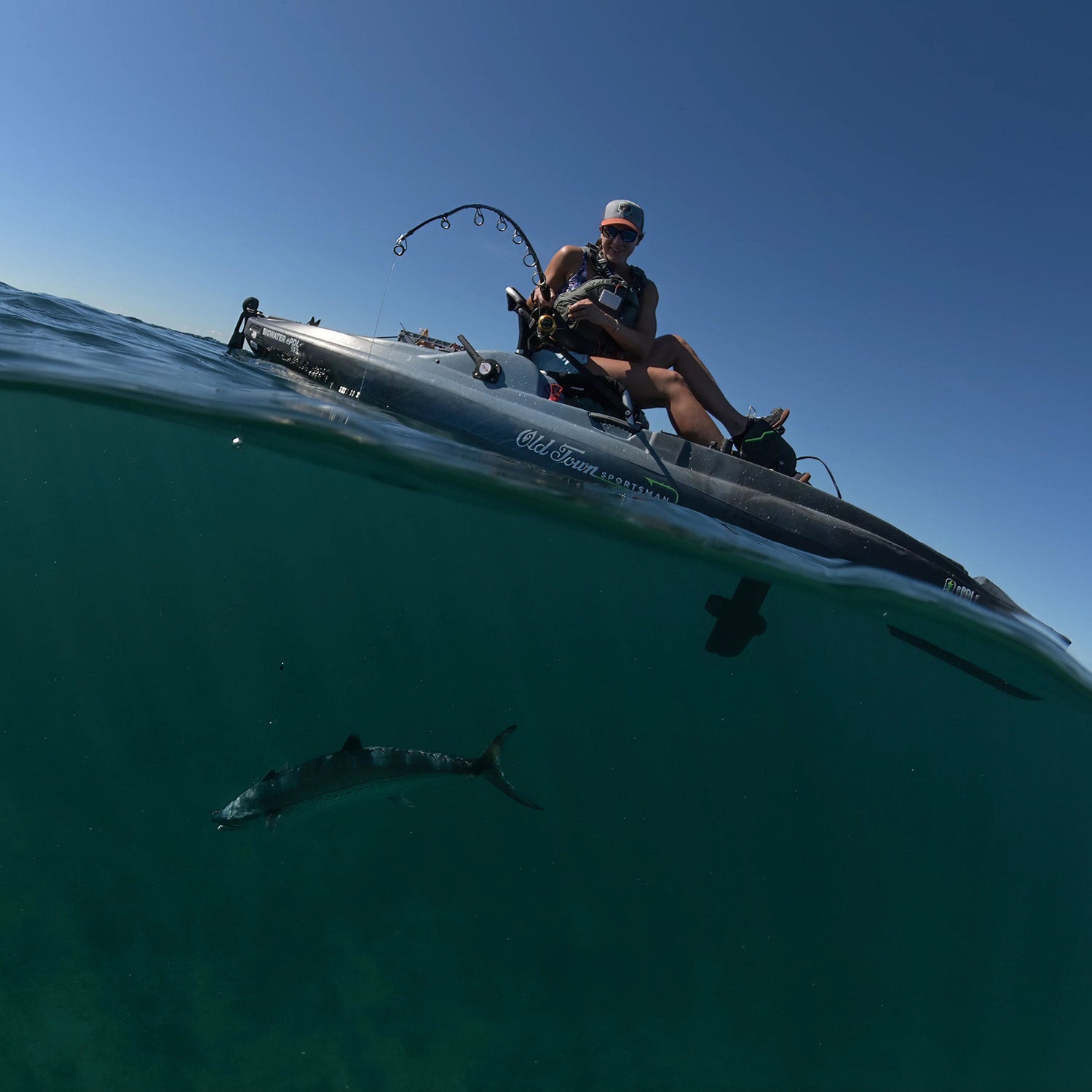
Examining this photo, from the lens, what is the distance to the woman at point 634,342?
23.1 ft

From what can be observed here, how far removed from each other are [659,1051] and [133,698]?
41.0 feet

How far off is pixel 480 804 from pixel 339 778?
6883 millimetres

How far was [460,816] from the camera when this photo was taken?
1080cm

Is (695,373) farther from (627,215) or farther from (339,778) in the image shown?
(339,778)

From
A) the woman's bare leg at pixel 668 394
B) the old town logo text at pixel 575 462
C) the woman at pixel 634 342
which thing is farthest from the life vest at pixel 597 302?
the old town logo text at pixel 575 462

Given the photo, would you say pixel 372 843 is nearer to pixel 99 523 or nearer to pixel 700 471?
pixel 700 471

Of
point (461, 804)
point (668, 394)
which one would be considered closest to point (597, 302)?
point (668, 394)

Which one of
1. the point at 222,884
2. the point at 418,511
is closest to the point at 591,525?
the point at 418,511

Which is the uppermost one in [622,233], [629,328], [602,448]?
[622,233]

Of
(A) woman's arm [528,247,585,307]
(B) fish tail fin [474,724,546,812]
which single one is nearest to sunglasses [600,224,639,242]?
(A) woman's arm [528,247,585,307]

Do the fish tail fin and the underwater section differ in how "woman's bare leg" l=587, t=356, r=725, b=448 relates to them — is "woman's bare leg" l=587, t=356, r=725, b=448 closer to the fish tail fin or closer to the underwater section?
the underwater section

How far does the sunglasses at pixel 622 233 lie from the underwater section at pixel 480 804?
271cm

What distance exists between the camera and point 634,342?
7258 millimetres

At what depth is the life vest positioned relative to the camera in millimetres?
7051
